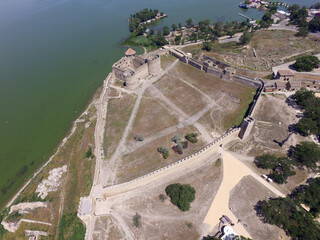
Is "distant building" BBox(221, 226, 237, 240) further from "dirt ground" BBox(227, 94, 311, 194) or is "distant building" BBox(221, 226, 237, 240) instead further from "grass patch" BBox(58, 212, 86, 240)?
"grass patch" BBox(58, 212, 86, 240)

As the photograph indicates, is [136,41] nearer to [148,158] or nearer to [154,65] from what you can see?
[154,65]

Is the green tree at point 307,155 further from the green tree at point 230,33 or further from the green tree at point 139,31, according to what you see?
the green tree at point 139,31

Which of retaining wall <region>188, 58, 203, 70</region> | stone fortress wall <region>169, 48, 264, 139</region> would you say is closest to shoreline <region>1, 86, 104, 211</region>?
retaining wall <region>188, 58, 203, 70</region>

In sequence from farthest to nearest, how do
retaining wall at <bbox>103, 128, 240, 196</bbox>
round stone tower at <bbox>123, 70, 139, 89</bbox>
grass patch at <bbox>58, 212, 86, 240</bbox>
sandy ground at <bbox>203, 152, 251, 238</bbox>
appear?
round stone tower at <bbox>123, 70, 139, 89</bbox>, retaining wall at <bbox>103, 128, 240, 196</bbox>, grass patch at <bbox>58, 212, 86, 240</bbox>, sandy ground at <bbox>203, 152, 251, 238</bbox>

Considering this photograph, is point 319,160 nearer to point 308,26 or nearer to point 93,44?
point 308,26

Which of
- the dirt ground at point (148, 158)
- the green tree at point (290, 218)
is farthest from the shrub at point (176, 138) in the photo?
the green tree at point (290, 218)

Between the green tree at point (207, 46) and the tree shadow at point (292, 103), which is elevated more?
the green tree at point (207, 46)
